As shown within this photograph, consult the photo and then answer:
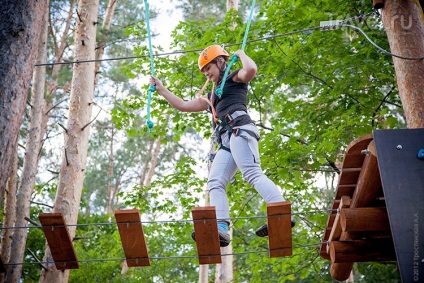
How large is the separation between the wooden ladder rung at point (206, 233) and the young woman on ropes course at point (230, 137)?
12 cm

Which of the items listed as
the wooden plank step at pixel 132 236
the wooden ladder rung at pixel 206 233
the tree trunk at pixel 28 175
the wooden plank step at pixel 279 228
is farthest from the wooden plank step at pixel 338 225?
the tree trunk at pixel 28 175

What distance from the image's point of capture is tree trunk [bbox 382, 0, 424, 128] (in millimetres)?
4980

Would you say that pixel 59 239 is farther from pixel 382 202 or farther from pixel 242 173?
pixel 382 202

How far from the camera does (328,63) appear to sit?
8.99 metres

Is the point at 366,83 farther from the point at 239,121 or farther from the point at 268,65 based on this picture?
the point at 239,121

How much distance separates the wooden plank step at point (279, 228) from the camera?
399cm

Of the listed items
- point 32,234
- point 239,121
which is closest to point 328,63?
point 239,121

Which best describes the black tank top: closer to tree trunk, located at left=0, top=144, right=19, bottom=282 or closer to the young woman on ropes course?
the young woman on ropes course

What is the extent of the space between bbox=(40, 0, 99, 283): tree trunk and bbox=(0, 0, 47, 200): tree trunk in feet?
12.5

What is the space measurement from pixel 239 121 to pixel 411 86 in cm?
173

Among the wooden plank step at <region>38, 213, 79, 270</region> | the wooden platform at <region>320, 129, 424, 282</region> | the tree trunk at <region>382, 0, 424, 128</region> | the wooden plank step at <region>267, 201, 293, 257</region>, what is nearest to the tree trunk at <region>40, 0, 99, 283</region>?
the wooden plank step at <region>38, 213, 79, 270</region>

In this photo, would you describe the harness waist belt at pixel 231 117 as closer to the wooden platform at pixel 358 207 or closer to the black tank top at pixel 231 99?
the black tank top at pixel 231 99

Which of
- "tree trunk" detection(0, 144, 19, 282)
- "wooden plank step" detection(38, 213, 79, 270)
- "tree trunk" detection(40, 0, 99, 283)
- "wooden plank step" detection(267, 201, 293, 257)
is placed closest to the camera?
"wooden plank step" detection(267, 201, 293, 257)

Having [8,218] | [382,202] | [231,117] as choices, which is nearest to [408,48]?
[382,202]
